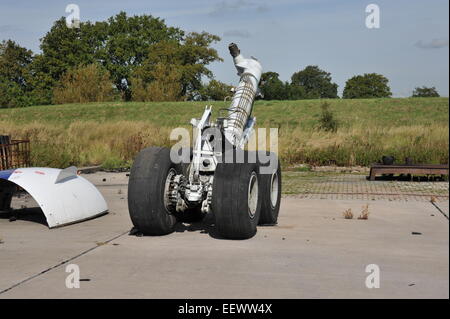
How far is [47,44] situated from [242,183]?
69.9 meters

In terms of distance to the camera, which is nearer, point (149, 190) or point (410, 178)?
point (149, 190)

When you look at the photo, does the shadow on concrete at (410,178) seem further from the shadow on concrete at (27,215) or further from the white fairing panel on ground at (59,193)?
the shadow on concrete at (27,215)

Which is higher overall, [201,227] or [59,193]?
[59,193]

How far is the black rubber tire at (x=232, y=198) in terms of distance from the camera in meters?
8.03

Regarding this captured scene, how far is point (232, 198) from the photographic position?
8.02 m

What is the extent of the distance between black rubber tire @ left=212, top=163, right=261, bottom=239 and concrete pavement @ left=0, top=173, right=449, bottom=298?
0.21 m

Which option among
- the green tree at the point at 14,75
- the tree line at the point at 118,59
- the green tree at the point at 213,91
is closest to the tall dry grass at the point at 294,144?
the tree line at the point at 118,59

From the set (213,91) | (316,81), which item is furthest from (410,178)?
(316,81)

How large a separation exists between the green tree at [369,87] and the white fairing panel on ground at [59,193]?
9622 centimetres

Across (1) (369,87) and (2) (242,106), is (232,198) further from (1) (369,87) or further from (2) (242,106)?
(1) (369,87)

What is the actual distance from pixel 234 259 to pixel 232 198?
0.98 metres

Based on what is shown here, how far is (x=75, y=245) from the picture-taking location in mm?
8164

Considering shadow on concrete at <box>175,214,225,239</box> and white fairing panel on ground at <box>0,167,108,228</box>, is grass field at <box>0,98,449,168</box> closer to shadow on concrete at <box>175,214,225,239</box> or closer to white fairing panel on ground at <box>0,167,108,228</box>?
shadow on concrete at <box>175,214,225,239</box>
